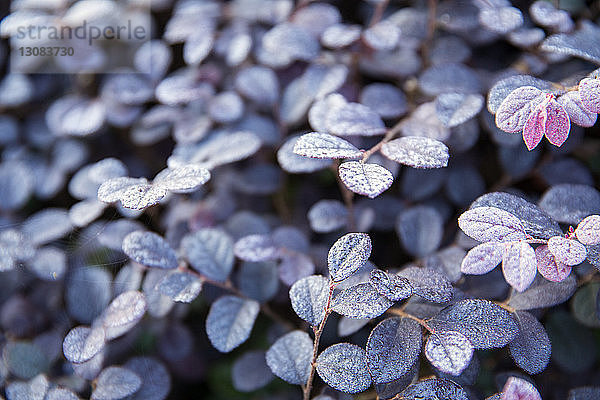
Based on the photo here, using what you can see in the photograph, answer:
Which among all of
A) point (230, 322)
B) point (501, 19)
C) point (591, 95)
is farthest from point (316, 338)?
point (501, 19)

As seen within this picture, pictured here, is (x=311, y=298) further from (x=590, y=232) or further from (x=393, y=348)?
(x=590, y=232)

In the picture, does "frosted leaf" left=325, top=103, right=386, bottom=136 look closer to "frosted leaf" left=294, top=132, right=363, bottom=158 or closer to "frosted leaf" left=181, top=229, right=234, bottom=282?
"frosted leaf" left=294, top=132, right=363, bottom=158

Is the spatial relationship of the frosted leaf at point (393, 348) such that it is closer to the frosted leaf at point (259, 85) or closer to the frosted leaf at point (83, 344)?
→ the frosted leaf at point (83, 344)

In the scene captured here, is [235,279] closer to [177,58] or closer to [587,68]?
[177,58]

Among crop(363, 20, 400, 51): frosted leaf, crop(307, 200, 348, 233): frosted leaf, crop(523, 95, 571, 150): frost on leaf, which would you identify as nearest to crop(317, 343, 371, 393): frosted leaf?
crop(307, 200, 348, 233): frosted leaf

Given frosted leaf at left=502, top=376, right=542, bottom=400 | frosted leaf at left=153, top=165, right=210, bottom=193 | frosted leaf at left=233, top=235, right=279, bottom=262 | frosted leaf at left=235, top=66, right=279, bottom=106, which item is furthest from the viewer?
frosted leaf at left=235, top=66, right=279, bottom=106

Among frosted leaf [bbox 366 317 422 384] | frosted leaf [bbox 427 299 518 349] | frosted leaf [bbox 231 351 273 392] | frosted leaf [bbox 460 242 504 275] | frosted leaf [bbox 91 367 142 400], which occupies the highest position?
frosted leaf [bbox 460 242 504 275]

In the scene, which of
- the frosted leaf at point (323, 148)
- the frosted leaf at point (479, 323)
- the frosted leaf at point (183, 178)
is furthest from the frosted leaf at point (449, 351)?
the frosted leaf at point (183, 178)
